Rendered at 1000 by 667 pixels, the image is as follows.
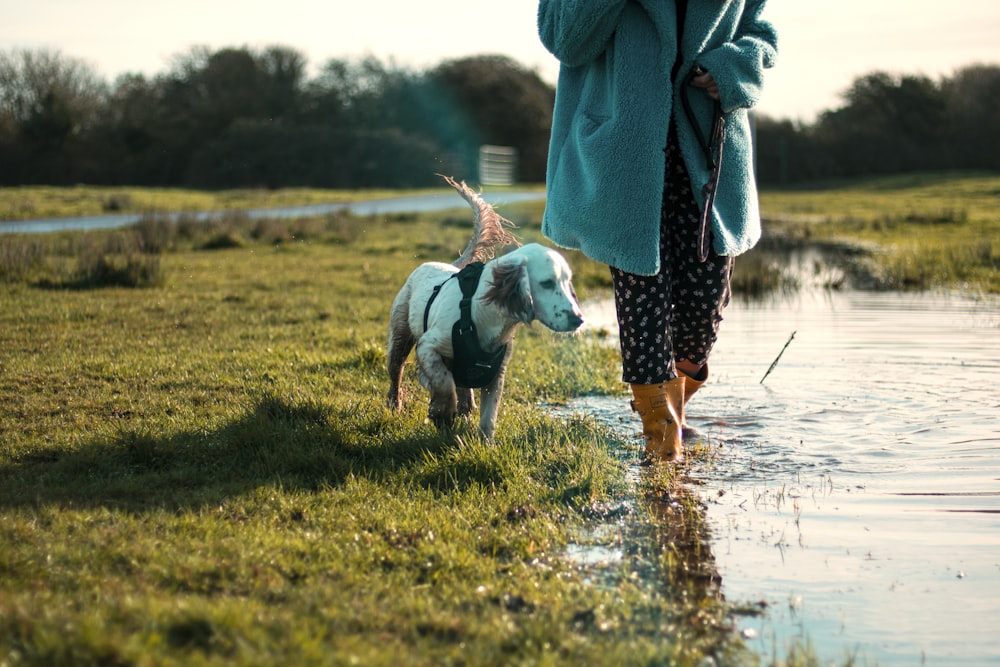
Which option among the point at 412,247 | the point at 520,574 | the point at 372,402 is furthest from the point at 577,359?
the point at 412,247

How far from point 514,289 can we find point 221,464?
166cm

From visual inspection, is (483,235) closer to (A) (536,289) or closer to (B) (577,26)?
(A) (536,289)

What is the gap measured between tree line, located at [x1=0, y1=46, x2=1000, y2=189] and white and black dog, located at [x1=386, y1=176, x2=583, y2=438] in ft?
122

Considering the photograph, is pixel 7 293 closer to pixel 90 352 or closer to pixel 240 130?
pixel 90 352

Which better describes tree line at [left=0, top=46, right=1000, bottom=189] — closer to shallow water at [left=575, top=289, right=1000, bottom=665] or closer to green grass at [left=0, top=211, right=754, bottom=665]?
green grass at [left=0, top=211, right=754, bottom=665]

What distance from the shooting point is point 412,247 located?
656 inches

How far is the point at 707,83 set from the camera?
469 cm

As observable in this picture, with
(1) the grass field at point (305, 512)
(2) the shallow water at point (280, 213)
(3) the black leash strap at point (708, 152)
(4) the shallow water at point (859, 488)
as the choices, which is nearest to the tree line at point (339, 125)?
(2) the shallow water at point (280, 213)

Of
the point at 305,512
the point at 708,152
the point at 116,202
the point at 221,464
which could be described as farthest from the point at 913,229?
the point at 116,202

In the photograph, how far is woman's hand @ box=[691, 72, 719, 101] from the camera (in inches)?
184

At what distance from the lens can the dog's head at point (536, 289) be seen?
463 centimetres

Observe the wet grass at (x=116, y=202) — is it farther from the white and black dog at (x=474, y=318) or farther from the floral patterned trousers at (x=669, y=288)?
the floral patterned trousers at (x=669, y=288)

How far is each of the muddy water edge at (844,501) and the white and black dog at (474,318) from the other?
0.89 m

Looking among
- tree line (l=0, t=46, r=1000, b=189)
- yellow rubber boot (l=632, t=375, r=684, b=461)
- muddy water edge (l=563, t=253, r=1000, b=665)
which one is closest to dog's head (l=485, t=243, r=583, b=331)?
yellow rubber boot (l=632, t=375, r=684, b=461)
